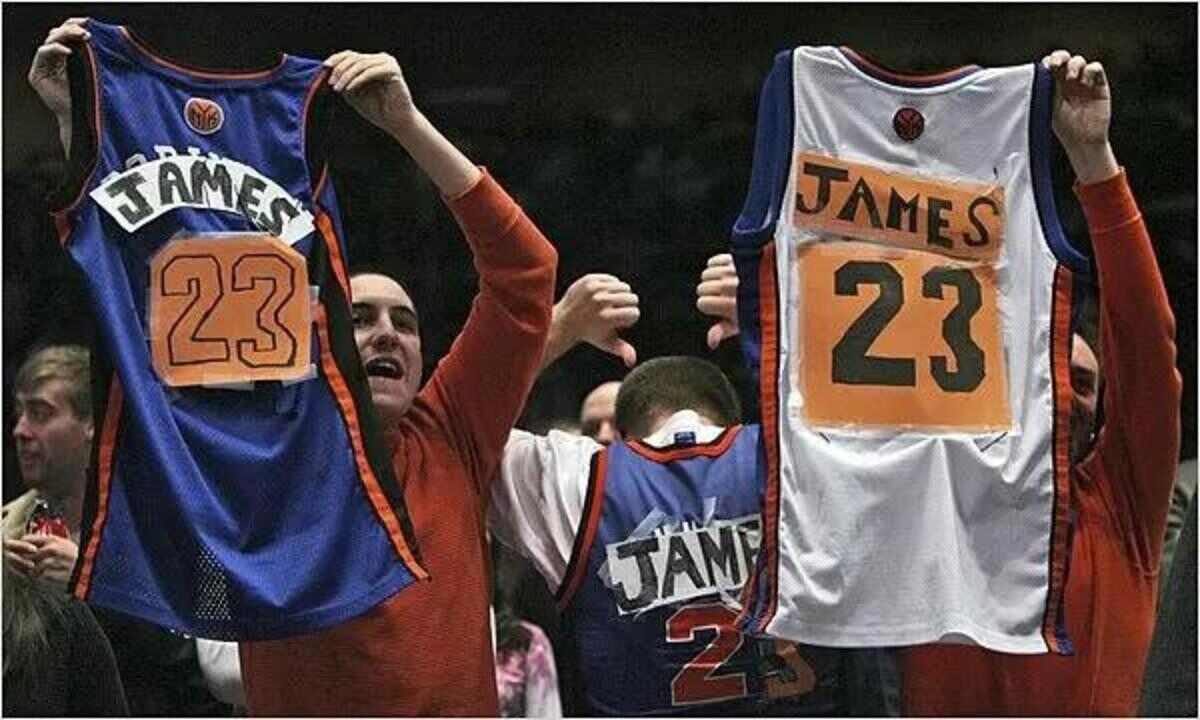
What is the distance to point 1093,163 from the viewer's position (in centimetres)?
270

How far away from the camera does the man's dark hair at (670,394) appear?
3.20 meters

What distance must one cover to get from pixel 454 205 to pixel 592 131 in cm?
280

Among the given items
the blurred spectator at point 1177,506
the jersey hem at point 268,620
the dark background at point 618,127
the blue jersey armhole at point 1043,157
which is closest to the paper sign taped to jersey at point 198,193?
the jersey hem at point 268,620

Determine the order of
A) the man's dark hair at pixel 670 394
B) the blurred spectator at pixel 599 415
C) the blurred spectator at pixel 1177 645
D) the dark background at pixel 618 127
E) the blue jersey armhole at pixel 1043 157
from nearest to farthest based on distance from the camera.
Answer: the blurred spectator at pixel 1177 645 → the blue jersey armhole at pixel 1043 157 → the man's dark hair at pixel 670 394 → the blurred spectator at pixel 599 415 → the dark background at pixel 618 127

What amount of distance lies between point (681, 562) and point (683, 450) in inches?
7.2

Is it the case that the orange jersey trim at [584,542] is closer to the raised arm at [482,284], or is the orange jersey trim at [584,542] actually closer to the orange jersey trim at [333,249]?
the raised arm at [482,284]

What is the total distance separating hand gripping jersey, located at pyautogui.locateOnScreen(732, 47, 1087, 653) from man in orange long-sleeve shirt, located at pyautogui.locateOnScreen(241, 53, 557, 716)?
1.03ft

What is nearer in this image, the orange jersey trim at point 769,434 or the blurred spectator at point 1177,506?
the orange jersey trim at point 769,434

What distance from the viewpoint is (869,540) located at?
2652 mm

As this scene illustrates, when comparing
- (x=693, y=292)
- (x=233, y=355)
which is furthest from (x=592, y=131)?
(x=233, y=355)

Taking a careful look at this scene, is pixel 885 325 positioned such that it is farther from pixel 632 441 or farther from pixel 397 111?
pixel 397 111

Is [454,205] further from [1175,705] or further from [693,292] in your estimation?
[693,292]

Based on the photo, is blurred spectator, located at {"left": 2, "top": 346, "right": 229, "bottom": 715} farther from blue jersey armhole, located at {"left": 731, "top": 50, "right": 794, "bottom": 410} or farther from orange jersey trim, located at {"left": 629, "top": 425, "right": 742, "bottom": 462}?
blue jersey armhole, located at {"left": 731, "top": 50, "right": 794, "bottom": 410}

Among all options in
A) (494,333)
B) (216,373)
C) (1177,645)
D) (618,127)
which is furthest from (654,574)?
(618,127)
